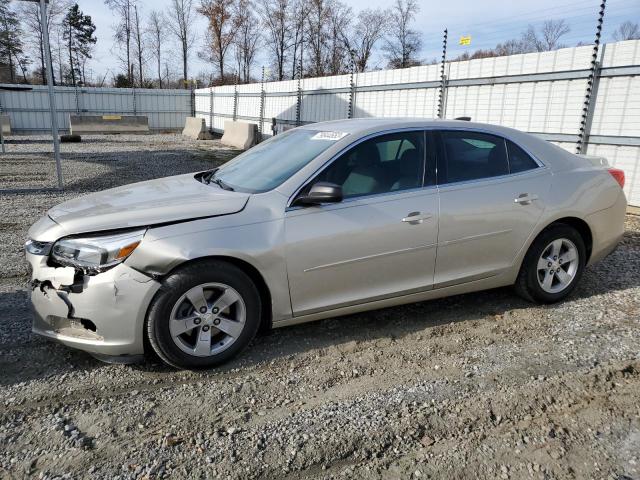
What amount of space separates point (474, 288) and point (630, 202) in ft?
19.5

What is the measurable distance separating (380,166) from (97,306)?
2196 mm

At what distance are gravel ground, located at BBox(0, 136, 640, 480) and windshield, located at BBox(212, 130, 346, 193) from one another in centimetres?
120

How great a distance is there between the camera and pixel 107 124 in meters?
26.3

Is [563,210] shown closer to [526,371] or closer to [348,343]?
[526,371]

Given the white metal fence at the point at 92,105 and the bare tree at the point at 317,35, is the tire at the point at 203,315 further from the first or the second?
the bare tree at the point at 317,35

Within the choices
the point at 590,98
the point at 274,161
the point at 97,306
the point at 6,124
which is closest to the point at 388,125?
the point at 274,161

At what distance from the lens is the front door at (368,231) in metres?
3.38

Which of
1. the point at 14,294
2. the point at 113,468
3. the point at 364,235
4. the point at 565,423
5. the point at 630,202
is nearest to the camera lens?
the point at 113,468

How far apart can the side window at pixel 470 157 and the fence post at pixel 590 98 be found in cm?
563

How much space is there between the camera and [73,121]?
83.3 ft

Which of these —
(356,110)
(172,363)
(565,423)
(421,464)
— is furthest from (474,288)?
(356,110)

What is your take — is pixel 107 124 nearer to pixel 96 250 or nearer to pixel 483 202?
pixel 96 250

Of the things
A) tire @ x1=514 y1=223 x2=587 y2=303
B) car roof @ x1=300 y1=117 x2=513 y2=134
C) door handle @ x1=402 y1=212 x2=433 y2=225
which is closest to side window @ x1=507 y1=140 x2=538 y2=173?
car roof @ x1=300 y1=117 x2=513 y2=134

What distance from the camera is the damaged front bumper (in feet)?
9.70
